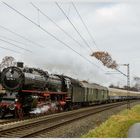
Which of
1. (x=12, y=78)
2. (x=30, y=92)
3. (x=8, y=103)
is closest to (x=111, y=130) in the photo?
(x=8, y=103)

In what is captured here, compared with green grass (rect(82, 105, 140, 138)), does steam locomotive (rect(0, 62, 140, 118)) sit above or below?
above

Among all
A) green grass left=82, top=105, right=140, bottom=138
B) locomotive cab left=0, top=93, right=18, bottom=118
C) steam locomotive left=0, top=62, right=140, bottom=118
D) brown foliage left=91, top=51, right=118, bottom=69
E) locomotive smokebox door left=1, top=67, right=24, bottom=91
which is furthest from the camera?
brown foliage left=91, top=51, right=118, bottom=69

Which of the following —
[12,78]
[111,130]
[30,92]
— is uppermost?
[12,78]

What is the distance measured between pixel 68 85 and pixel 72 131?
17346 mm

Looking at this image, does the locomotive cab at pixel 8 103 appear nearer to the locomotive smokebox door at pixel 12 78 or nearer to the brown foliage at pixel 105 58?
the locomotive smokebox door at pixel 12 78

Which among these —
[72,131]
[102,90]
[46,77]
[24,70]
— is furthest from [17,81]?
[102,90]

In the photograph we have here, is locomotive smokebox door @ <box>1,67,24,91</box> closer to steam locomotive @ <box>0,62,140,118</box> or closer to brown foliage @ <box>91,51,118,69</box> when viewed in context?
steam locomotive @ <box>0,62,140,118</box>

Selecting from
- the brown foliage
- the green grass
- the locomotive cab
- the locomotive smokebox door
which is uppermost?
the brown foliage

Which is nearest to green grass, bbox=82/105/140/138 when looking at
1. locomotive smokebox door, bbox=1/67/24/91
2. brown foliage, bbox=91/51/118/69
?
locomotive smokebox door, bbox=1/67/24/91

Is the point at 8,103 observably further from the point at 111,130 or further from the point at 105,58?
the point at 105,58

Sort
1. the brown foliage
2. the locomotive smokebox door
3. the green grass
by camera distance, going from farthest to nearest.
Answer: the brown foliage < the locomotive smokebox door < the green grass

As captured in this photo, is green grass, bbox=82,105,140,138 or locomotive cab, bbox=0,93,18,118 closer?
green grass, bbox=82,105,140,138

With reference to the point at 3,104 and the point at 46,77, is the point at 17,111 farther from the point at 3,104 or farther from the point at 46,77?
the point at 46,77

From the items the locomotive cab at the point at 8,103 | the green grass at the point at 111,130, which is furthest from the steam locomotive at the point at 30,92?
the green grass at the point at 111,130
